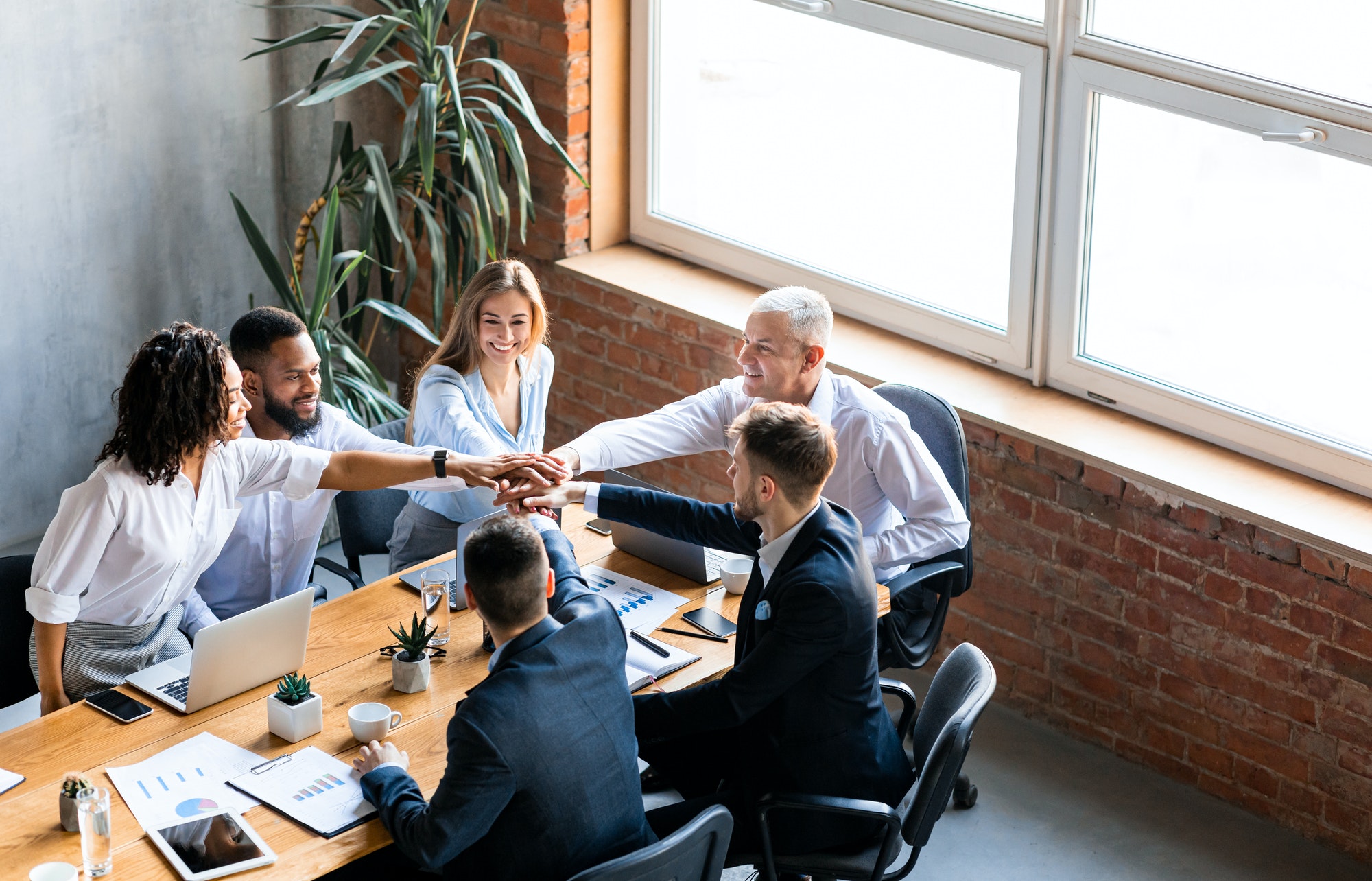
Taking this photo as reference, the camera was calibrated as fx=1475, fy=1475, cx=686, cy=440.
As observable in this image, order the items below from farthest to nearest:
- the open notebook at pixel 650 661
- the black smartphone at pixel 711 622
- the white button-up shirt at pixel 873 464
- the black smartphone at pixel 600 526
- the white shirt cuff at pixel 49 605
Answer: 1. the black smartphone at pixel 600 526
2. the white button-up shirt at pixel 873 464
3. the black smartphone at pixel 711 622
4. the open notebook at pixel 650 661
5. the white shirt cuff at pixel 49 605

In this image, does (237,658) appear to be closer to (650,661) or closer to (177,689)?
(177,689)

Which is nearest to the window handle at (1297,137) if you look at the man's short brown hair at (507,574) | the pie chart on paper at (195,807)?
the man's short brown hair at (507,574)

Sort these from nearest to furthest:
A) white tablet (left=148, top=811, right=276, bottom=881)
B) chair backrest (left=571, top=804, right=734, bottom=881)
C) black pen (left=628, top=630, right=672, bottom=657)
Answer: chair backrest (left=571, top=804, right=734, bottom=881) < white tablet (left=148, top=811, right=276, bottom=881) < black pen (left=628, top=630, right=672, bottom=657)

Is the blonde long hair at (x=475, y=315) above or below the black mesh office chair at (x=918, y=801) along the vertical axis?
above

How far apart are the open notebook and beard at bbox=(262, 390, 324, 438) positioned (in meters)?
1.17

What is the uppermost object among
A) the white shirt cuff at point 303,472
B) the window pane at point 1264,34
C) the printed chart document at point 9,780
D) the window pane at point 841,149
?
the window pane at point 1264,34

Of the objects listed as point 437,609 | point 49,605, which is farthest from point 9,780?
point 437,609

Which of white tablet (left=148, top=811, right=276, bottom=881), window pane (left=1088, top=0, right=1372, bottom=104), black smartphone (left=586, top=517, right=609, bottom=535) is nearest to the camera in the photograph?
white tablet (left=148, top=811, right=276, bottom=881)

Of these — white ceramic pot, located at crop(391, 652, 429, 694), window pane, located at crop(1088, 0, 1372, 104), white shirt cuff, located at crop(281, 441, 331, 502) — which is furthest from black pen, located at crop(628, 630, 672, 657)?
window pane, located at crop(1088, 0, 1372, 104)

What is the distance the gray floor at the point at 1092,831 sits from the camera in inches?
162

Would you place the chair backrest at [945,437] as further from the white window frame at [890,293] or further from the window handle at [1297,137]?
the window handle at [1297,137]

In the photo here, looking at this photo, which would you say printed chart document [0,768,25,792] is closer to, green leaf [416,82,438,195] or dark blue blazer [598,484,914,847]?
dark blue blazer [598,484,914,847]

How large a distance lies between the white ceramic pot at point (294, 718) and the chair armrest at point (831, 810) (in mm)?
976

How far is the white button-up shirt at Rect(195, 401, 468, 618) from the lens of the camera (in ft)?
13.3
